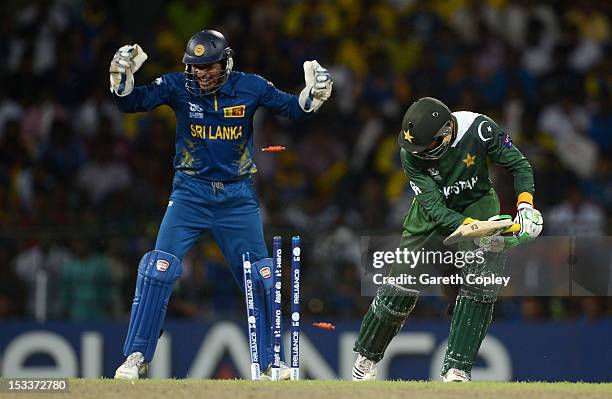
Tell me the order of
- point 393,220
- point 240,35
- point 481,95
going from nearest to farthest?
point 393,220, point 481,95, point 240,35

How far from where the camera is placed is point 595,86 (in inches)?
591

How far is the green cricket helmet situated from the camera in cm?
900

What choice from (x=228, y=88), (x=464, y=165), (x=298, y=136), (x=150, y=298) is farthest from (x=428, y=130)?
(x=298, y=136)

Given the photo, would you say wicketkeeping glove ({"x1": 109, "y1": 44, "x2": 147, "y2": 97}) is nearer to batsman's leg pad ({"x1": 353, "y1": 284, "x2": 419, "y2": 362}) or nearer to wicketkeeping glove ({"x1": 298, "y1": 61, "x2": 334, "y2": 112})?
wicketkeeping glove ({"x1": 298, "y1": 61, "x2": 334, "y2": 112})

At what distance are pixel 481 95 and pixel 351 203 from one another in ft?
6.70

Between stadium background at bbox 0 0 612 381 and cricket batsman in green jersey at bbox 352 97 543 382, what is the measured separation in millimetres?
2500

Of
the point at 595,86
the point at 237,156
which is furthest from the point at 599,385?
the point at 595,86

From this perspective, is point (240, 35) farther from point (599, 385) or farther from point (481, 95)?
point (599, 385)

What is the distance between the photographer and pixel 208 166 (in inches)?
364

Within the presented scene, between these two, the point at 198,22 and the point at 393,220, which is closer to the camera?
the point at 393,220

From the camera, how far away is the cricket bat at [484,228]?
29.2ft

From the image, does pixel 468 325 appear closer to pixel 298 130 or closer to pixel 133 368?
pixel 133 368

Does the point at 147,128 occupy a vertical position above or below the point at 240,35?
below

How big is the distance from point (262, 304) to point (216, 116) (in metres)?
1.28
